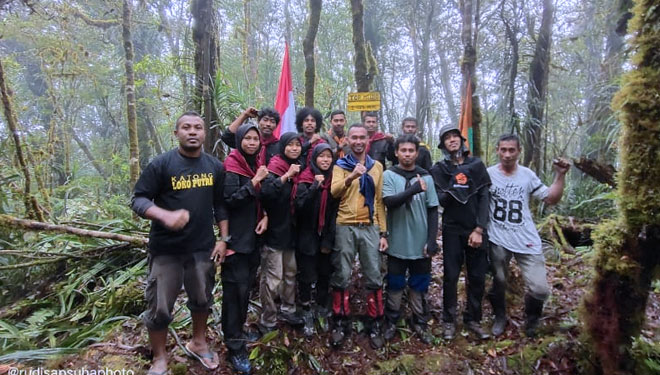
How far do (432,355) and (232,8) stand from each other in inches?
694

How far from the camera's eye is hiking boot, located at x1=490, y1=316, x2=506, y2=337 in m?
3.68

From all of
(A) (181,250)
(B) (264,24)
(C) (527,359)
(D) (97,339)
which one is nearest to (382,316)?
(C) (527,359)

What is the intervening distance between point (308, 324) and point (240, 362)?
829 mm

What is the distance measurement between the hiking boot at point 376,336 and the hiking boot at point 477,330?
3.13ft

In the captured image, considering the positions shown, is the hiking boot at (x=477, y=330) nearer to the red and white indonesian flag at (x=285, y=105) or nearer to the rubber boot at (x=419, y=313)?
the rubber boot at (x=419, y=313)

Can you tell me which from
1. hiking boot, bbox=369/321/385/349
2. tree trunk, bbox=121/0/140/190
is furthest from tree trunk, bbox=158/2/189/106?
hiking boot, bbox=369/321/385/349

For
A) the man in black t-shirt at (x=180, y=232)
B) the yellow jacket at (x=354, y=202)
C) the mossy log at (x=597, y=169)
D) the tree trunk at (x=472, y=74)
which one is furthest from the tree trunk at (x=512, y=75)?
the man in black t-shirt at (x=180, y=232)

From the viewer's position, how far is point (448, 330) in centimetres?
373

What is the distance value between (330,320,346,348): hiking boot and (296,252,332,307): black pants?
256mm

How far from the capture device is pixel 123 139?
17.6 m

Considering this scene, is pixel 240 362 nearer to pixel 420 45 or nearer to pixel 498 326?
pixel 498 326

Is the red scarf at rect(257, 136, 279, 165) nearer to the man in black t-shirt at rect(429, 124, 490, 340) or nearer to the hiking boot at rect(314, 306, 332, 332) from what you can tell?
the hiking boot at rect(314, 306, 332, 332)

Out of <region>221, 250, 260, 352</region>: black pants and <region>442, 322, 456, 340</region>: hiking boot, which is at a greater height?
<region>221, 250, 260, 352</region>: black pants

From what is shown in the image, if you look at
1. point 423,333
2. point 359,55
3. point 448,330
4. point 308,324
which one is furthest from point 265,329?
point 359,55
